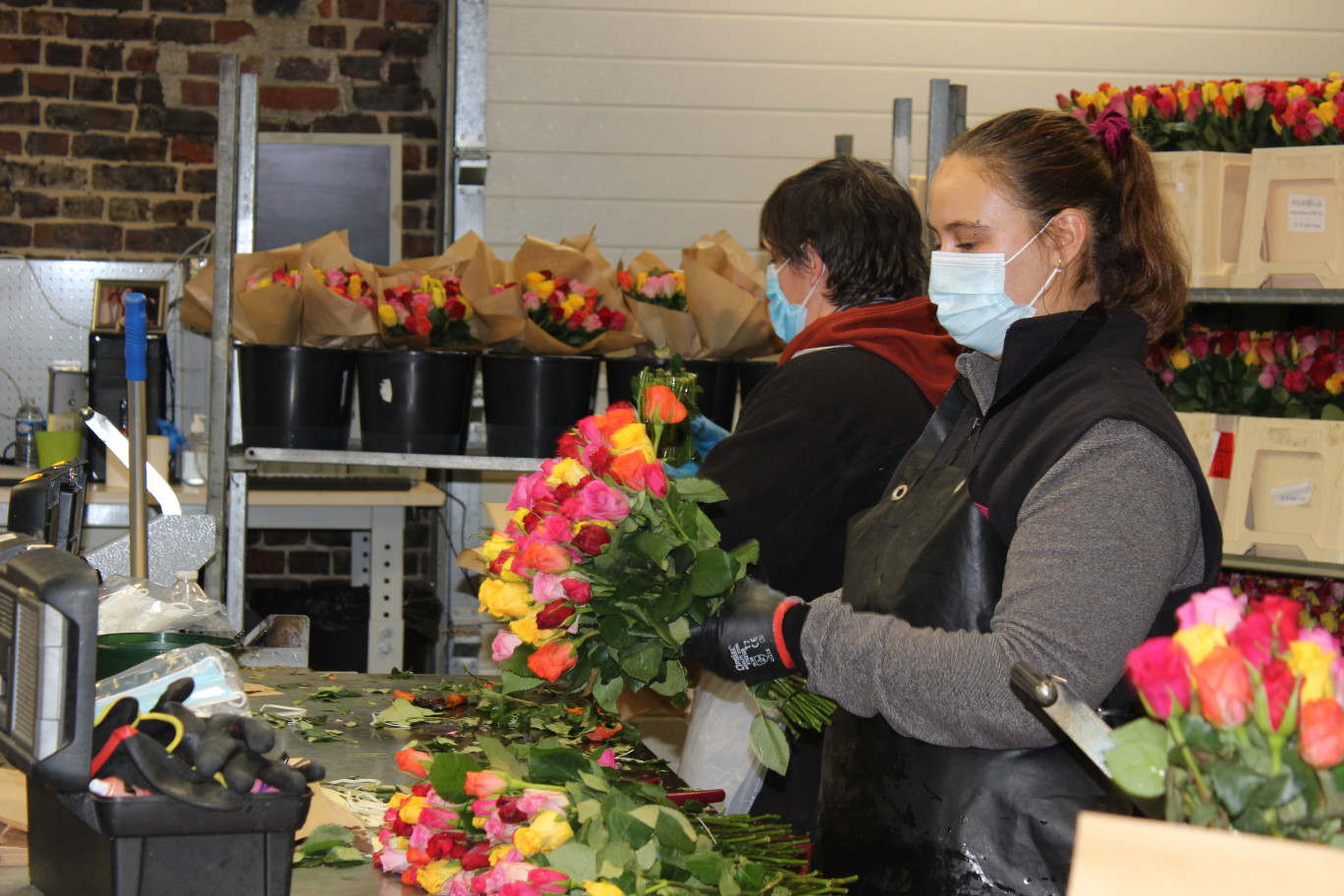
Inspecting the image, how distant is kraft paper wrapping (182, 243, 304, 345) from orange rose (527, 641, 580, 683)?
63.0 inches

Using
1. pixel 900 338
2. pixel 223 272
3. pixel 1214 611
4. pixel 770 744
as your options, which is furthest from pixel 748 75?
pixel 1214 611

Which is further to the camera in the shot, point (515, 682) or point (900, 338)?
point (900, 338)

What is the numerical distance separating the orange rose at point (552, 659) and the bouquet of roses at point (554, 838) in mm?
137

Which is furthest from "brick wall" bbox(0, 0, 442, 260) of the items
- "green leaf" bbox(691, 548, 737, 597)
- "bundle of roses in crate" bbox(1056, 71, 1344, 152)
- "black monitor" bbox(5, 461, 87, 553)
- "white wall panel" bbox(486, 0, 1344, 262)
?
"green leaf" bbox(691, 548, 737, 597)

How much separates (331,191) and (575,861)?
385 centimetres

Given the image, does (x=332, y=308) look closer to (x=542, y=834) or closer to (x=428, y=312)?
(x=428, y=312)

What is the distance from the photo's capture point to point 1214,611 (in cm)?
58

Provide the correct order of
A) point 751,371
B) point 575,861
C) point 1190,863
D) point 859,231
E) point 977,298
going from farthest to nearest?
point 751,371 → point 859,231 → point 977,298 → point 575,861 → point 1190,863

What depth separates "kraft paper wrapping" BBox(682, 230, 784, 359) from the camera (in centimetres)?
275

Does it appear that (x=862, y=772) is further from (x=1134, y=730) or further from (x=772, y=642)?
(x=1134, y=730)

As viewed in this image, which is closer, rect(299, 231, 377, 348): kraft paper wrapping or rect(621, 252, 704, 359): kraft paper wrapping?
rect(299, 231, 377, 348): kraft paper wrapping

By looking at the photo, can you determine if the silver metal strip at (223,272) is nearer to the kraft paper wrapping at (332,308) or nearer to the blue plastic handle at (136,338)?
the kraft paper wrapping at (332,308)

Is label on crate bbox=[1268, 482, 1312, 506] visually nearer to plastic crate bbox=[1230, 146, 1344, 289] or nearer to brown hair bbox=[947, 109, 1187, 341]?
plastic crate bbox=[1230, 146, 1344, 289]

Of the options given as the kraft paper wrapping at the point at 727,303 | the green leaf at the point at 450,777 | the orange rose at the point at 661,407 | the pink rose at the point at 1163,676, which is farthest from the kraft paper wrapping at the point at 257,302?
the pink rose at the point at 1163,676
